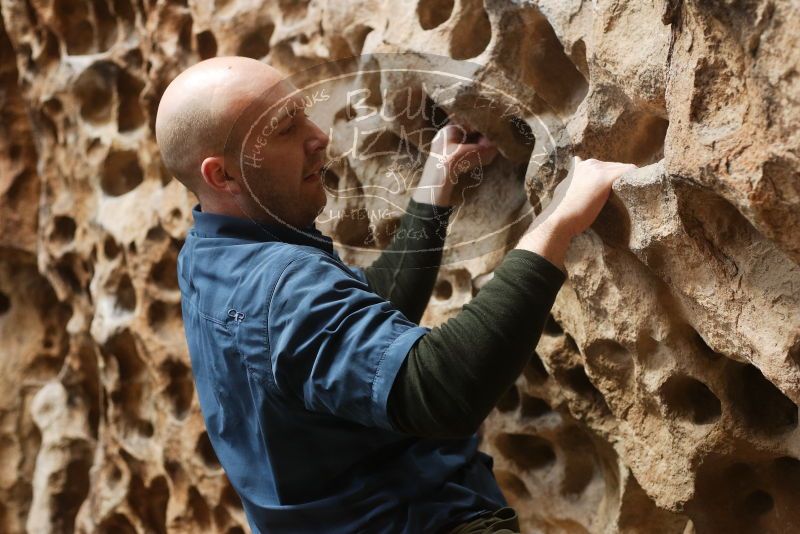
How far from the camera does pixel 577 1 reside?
4.32ft

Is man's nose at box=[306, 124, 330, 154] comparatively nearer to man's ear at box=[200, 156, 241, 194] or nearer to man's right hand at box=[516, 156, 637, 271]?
man's ear at box=[200, 156, 241, 194]

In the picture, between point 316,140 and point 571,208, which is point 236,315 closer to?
point 316,140

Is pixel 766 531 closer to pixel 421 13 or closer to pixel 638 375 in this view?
pixel 638 375

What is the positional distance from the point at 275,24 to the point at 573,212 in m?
0.97

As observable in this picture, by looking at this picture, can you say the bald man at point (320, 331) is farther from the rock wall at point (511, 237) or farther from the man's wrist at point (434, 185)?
the rock wall at point (511, 237)

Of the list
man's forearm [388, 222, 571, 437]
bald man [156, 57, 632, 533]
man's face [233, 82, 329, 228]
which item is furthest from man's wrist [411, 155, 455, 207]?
man's forearm [388, 222, 571, 437]

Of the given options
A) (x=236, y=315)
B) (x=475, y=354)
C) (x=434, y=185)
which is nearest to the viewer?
(x=475, y=354)

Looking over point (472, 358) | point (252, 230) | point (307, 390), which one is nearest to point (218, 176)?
point (252, 230)

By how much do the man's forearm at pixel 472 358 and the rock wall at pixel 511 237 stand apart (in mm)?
209

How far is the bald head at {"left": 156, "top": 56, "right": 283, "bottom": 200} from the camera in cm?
124

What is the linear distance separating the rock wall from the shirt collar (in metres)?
0.12

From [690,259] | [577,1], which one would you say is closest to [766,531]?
[690,259]

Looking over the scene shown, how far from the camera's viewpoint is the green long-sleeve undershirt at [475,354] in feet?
3.49

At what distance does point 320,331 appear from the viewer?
1093mm
